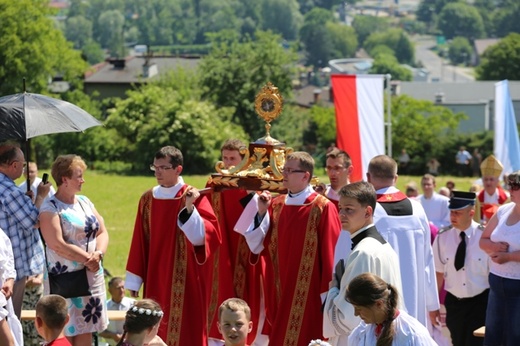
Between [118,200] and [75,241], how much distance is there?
2532 centimetres

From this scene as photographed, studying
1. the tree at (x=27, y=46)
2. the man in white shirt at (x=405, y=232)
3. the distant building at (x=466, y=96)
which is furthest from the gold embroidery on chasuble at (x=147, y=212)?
the distant building at (x=466, y=96)

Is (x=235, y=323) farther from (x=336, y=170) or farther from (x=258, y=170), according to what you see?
(x=336, y=170)

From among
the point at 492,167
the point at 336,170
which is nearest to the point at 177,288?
the point at 336,170

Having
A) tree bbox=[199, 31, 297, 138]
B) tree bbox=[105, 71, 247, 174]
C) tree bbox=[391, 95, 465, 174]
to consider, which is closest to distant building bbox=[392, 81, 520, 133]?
tree bbox=[391, 95, 465, 174]

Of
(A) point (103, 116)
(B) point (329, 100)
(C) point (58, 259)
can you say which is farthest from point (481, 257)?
(B) point (329, 100)

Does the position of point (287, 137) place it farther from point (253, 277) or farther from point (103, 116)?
point (253, 277)

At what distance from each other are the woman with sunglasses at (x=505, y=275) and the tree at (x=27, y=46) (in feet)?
168

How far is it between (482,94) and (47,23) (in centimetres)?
5419

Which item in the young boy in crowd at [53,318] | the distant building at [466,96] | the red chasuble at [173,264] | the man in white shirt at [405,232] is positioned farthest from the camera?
the distant building at [466,96]

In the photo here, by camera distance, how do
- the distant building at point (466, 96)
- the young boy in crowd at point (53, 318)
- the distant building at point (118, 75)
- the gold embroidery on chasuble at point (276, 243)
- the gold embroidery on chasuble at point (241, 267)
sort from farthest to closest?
the distant building at point (466, 96) < the distant building at point (118, 75) < the gold embroidery on chasuble at point (241, 267) < the gold embroidery on chasuble at point (276, 243) < the young boy in crowd at point (53, 318)

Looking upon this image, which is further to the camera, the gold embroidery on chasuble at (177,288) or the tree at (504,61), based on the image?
the tree at (504,61)

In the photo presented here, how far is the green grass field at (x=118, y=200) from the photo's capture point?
1917cm

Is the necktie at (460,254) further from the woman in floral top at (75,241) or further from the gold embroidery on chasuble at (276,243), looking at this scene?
the woman in floral top at (75,241)

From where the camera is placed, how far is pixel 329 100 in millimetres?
100125
